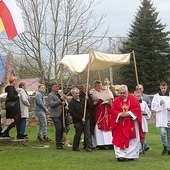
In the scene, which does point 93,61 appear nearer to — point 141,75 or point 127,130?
point 127,130

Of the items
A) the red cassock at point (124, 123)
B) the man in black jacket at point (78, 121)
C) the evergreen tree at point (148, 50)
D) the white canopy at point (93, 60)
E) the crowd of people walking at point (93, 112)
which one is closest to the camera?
the red cassock at point (124, 123)

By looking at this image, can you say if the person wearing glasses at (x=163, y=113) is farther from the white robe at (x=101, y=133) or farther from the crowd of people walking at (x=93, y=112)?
the white robe at (x=101, y=133)

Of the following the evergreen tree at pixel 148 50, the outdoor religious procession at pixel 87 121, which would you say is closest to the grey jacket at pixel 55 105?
the outdoor religious procession at pixel 87 121

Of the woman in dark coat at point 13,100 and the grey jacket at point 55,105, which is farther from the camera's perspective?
Result: the grey jacket at point 55,105

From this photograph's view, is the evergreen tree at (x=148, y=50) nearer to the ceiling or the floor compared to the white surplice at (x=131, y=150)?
nearer to the ceiling

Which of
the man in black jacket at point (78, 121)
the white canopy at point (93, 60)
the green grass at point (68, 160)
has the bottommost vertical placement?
the green grass at point (68, 160)

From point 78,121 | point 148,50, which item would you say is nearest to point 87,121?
point 78,121

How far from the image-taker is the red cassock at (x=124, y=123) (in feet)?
32.6

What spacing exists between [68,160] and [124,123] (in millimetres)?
1519

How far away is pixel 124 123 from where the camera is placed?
10.1 m

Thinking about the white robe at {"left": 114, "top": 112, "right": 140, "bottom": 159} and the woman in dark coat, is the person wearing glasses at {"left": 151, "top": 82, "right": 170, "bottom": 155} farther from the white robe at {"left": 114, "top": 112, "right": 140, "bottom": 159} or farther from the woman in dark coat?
the woman in dark coat

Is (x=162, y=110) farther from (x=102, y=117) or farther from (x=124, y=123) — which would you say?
(x=102, y=117)

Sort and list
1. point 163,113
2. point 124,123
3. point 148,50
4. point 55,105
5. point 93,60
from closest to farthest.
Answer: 1. point 124,123
2. point 163,113
3. point 93,60
4. point 55,105
5. point 148,50

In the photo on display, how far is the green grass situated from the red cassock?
49cm
